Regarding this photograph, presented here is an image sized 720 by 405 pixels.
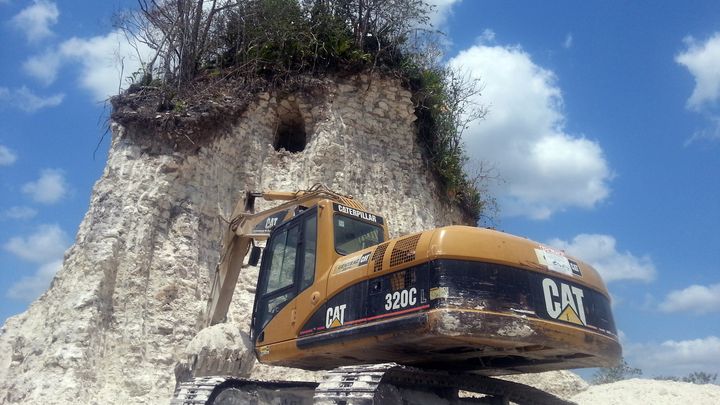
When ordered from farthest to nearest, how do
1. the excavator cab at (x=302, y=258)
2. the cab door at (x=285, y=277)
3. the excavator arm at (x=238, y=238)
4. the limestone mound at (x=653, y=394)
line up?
the limestone mound at (x=653, y=394) < the excavator arm at (x=238, y=238) < the cab door at (x=285, y=277) < the excavator cab at (x=302, y=258)

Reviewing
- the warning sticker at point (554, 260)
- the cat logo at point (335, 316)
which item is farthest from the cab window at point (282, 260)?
the warning sticker at point (554, 260)

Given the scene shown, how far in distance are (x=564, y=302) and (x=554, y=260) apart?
1.26 feet

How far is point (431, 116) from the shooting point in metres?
17.0

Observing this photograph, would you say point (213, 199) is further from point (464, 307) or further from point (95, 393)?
point (464, 307)

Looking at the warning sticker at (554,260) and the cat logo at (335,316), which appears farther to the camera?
the cat logo at (335,316)

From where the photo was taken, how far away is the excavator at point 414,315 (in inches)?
193

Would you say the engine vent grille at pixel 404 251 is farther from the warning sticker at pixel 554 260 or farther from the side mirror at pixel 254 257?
the side mirror at pixel 254 257

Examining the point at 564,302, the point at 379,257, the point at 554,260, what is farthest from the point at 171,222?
the point at 564,302

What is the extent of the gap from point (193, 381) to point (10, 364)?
563 cm

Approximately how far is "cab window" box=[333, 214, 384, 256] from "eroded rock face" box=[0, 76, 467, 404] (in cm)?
544

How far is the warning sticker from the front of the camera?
5.35 metres

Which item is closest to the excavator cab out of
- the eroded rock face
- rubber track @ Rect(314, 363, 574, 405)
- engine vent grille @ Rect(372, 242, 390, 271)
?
engine vent grille @ Rect(372, 242, 390, 271)

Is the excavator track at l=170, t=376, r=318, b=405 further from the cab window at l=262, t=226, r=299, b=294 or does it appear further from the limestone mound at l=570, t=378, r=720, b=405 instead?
the limestone mound at l=570, t=378, r=720, b=405

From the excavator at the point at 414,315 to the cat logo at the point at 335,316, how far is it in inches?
0.6
